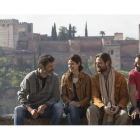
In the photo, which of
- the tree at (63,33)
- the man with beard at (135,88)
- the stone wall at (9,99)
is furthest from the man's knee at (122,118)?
the tree at (63,33)

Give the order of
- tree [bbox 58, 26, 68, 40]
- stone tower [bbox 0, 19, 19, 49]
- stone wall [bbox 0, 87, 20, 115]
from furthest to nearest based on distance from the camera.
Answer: stone tower [bbox 0, 19, 19, 49]
tree [bbox 58, 26, 68, 40]
stone wall [bbox 0, 87, 20, 115]

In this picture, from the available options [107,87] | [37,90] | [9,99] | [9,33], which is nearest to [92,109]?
[107,87]

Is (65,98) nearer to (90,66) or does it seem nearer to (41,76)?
(41,76)

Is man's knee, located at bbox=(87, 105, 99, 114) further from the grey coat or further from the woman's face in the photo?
the woman's face

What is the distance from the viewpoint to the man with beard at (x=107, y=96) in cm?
371

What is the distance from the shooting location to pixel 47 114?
3920 mm

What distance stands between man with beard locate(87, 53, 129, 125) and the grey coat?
0.38m

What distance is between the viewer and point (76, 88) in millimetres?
4035

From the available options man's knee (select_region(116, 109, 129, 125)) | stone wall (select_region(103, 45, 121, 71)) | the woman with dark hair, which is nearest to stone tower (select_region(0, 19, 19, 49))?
stone wall (select_region(103, 45, 121, 71))

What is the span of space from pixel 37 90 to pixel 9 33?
135 feet

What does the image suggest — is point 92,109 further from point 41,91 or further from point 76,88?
point 41,91

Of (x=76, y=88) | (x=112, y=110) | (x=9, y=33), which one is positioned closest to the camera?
(x=112, y=110)

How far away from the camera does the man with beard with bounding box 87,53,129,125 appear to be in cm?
371

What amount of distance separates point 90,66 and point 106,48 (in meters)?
2.71
